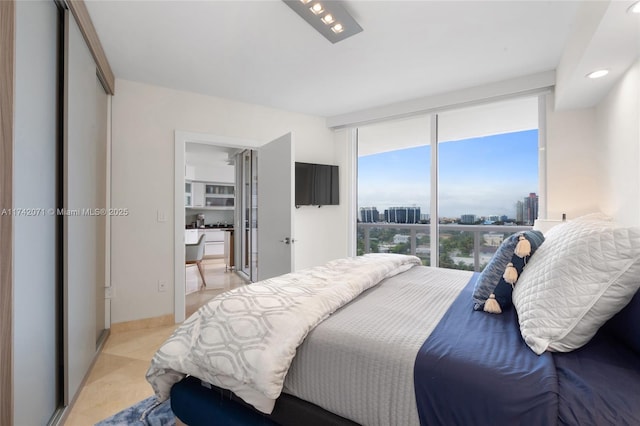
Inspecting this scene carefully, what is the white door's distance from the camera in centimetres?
304

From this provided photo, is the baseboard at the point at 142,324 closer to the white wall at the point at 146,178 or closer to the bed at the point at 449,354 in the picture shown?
the white wall at the point at 146,178

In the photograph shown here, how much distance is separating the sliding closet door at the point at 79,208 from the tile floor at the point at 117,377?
0.33ft

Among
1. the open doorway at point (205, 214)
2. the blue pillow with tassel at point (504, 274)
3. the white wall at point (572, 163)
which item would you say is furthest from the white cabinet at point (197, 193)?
the blue pillow with tassel at point (504, 274)

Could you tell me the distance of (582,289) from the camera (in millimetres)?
958

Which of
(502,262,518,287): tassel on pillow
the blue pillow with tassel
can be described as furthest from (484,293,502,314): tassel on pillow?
(502,262,518,287): tassel on pillow

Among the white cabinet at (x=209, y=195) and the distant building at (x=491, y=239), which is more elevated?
the white cabinet at (x=209, y=195)

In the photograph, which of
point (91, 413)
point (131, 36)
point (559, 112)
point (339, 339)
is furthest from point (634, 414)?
point (131, 36)

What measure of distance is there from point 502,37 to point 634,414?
244cm

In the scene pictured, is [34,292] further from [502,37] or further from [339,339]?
[502,37]

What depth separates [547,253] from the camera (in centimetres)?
121

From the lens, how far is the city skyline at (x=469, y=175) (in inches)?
125

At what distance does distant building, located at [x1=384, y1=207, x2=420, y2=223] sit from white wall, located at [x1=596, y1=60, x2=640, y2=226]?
5.73ft

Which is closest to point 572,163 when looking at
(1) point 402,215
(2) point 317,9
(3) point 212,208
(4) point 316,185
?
(1) point 402,215

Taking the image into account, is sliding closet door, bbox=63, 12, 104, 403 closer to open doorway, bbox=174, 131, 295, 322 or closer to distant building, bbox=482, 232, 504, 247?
open doorway, bbox=174, 131, 295, 322
